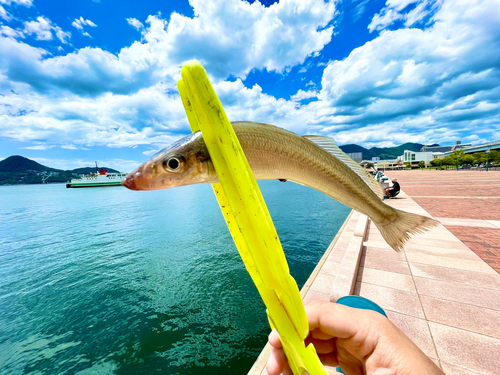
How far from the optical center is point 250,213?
81 centimetres

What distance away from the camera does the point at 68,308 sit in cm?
763

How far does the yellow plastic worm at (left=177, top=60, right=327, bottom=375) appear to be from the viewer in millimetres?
809

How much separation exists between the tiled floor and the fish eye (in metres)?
4.38

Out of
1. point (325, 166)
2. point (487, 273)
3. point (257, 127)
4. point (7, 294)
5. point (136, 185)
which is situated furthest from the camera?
point (7, 294)

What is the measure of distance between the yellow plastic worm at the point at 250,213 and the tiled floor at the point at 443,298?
3.64 m

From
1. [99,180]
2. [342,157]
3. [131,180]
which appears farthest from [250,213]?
[99,180]

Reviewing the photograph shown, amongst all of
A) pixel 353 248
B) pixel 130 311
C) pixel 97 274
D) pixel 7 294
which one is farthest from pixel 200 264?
pixel 7 294

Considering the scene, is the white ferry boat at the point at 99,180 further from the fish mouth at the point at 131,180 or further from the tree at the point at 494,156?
the tree at the point at 494,156

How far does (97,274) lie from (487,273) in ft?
46.7

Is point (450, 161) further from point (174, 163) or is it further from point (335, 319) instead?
point (174, 163)

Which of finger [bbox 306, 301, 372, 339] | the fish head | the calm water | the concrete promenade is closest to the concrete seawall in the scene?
the concrete promenade

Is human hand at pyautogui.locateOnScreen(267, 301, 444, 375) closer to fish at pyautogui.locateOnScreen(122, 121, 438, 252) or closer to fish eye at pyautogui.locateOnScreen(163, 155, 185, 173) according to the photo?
fish at pyautogui.locateOnScreen(122, 121, 438, 252)

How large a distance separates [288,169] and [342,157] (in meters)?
0.52

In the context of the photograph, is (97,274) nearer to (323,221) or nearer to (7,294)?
(7,294)
